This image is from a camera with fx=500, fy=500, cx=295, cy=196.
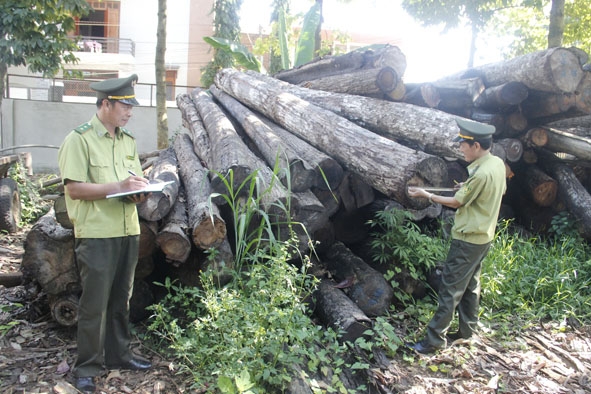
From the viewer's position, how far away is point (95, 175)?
3412 mm

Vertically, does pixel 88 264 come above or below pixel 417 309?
above

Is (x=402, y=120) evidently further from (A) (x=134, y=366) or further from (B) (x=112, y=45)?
(B) (x=112, y=45)

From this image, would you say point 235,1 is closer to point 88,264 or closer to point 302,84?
point 302,84

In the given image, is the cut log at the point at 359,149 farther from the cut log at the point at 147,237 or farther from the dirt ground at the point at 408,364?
the cut log at the point at 147,237

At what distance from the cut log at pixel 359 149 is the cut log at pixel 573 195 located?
2.86m

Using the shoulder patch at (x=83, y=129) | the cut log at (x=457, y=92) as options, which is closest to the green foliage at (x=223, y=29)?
the cut log at (x=457, y=92)

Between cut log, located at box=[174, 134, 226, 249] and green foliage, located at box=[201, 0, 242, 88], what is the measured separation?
14811 mm

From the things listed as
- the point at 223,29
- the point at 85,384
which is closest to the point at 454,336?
the point at 85,384

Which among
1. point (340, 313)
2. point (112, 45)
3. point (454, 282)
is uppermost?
point (112, 45)

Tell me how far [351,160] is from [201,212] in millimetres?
1751

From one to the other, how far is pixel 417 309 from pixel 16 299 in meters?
3.85

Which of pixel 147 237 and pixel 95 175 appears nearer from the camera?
pixel 95 175

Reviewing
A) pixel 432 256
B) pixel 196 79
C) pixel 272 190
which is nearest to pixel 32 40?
pixel 272 190

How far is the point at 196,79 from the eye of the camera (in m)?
27.0
